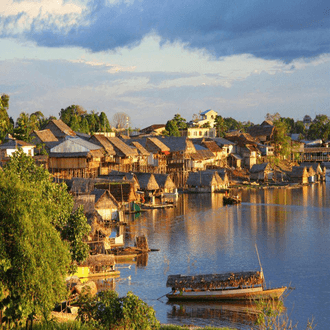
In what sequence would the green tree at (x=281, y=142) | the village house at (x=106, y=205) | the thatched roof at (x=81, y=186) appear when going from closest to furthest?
the village house at (x=106, y=205) < the thatched roof at (x=81, y=186) < the green tree at (x=281, y=142)

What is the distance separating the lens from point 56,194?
1675 cm

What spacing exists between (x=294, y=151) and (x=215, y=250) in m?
59.5

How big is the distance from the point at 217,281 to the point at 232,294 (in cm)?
79

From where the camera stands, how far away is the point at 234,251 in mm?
30266

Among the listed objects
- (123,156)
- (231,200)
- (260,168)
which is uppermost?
(123,156)

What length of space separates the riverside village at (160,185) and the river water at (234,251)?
15 cm

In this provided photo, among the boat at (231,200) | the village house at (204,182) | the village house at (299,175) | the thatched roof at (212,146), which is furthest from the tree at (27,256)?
the village house at (299,175)

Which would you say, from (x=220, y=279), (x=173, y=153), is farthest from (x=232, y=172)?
(x=220, y=279)

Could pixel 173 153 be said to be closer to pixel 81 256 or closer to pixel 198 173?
pixel 198 173

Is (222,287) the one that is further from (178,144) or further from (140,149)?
(178,144)

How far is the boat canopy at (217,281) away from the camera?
2119 cm

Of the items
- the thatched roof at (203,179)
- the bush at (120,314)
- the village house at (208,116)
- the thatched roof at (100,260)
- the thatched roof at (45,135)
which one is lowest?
the thatched roof at (100,260)

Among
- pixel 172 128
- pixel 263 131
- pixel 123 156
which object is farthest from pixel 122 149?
pixel 263 131

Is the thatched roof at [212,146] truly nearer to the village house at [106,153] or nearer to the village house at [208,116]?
the village house at [106,153]
